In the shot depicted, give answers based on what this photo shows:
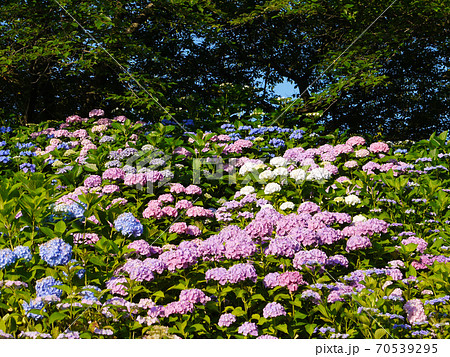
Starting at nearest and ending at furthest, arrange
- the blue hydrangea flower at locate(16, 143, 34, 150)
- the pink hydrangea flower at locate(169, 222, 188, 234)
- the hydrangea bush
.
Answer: the hydrangea bush, the pink hydrangea flower at locate(169, 222, 188, 234), the blue hydrangea flower at locate(16, 143, 34, 150)

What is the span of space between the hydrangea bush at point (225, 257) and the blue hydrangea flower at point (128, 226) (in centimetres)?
1

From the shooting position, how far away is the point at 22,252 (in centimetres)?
305

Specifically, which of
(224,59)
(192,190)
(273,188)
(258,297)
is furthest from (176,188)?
(224,59)

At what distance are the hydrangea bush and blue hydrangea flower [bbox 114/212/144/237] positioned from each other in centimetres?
1

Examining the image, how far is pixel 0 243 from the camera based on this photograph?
3445mm

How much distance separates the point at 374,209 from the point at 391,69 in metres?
8.26

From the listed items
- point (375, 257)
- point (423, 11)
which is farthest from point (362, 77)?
point (375, 257)

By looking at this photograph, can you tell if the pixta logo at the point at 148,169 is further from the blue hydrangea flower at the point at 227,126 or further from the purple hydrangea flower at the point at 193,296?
the purple hydrangea flower at the point at 193,296

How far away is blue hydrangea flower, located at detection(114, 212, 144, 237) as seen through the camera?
3.47 meters

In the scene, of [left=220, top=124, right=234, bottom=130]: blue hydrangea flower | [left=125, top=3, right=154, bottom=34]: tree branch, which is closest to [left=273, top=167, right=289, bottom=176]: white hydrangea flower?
[left=220, top=124, right=234, bottom=130]: blue hydrangea flower

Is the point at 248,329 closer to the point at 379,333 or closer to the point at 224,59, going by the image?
the point at 379,333

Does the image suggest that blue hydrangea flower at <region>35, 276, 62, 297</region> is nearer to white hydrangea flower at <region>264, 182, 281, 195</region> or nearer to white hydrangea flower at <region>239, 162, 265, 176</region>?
white hydrangea flower at <region>264, 182, 281, 195</region>

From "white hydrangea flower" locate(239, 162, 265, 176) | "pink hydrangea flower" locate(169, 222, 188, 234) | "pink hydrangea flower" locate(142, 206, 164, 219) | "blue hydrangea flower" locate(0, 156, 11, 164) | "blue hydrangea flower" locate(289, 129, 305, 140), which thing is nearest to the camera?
"pink hydrangea flower" locate(169, 222, 188, 234)

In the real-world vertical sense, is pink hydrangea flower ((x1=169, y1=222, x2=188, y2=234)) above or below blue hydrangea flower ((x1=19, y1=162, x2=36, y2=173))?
below
